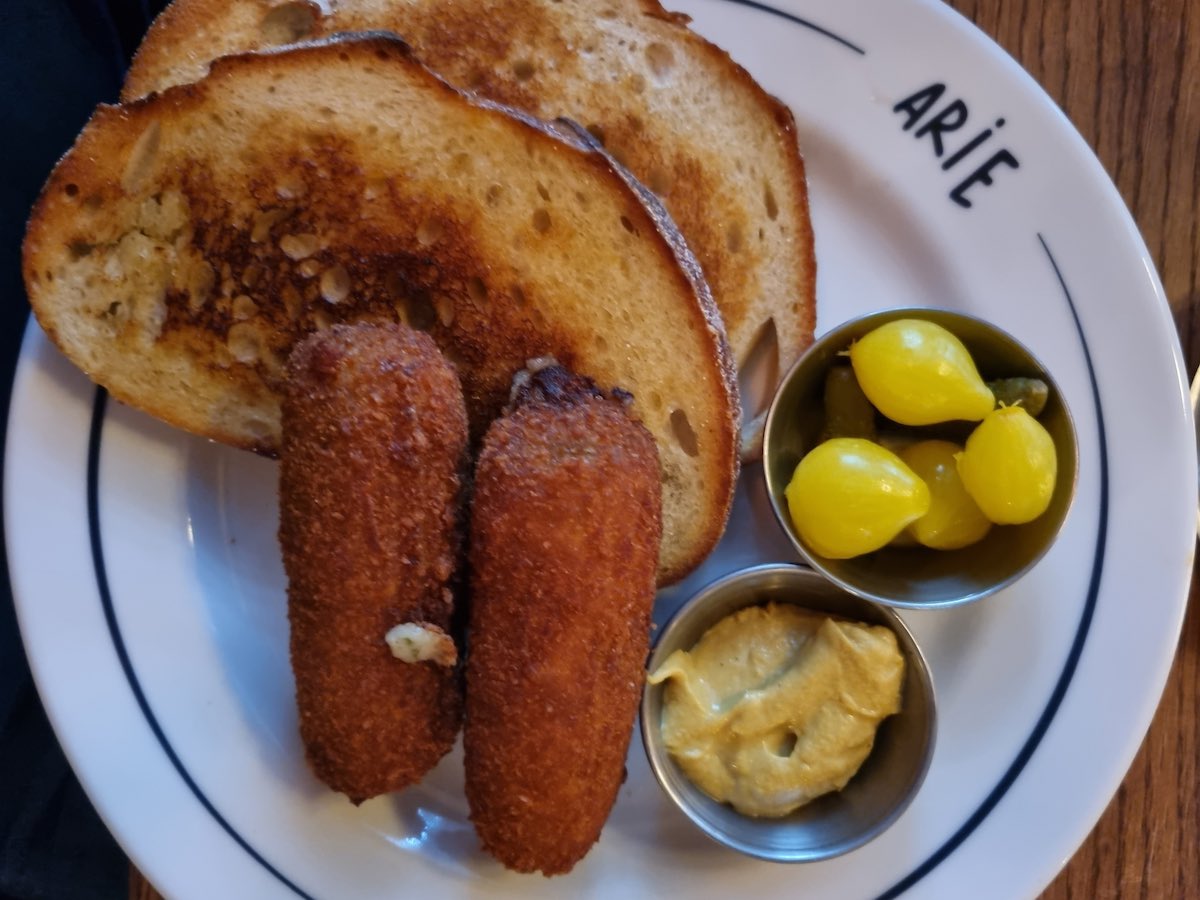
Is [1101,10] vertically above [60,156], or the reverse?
[1101,10]

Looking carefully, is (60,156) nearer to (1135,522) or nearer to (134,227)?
(134,227)

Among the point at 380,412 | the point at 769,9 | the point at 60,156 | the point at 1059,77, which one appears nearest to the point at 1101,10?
the point at 1059,77

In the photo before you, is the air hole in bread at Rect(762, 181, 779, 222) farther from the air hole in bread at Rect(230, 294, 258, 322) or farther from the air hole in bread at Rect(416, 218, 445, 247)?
the air hole in bread at Rect(230, 294, 258, 322)

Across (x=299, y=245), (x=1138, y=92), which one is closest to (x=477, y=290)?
(x=299, y=245)

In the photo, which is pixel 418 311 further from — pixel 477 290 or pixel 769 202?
pixel 769 202

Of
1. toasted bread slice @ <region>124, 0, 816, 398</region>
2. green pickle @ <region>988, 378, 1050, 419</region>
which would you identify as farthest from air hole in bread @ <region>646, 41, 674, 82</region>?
green pickle @ <region>988, 378, 1050, 419</region>

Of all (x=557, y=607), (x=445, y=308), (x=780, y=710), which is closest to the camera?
(x=557, y=607)
